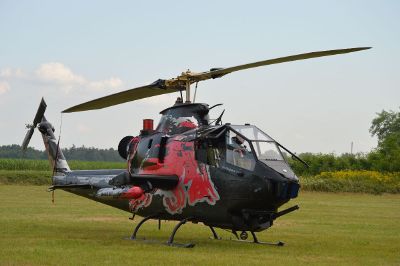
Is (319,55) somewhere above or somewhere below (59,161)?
above

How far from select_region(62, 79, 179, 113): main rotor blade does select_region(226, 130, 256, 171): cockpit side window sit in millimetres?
2364

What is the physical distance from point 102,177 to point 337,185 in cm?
3127

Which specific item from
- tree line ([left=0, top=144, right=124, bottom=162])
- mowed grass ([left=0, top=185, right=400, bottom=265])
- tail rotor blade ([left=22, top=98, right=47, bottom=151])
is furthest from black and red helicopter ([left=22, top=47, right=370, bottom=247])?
tree line ([left=0, top=144, right=124, bottom=162])

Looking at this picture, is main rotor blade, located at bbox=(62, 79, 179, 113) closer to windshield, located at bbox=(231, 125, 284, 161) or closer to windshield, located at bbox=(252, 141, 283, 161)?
windshield, located at bbox=(231, 125, 284, 161)

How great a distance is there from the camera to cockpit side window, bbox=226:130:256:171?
45.2 ft

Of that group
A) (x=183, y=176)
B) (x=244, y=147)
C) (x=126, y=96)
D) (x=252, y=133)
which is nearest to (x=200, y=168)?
(x=183, y=176)

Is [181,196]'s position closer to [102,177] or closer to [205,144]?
[205,144]

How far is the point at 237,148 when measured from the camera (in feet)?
45.9

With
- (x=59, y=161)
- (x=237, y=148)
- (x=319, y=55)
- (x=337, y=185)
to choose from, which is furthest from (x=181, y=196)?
(x=337, y=185)

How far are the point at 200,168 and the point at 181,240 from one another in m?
3.13

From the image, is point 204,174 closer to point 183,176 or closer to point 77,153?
point 183,176

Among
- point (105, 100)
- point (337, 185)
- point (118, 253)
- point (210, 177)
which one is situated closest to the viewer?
point (118, 253)

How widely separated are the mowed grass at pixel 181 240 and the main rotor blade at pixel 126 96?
10.5 ft

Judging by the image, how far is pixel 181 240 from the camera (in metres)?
17.0
